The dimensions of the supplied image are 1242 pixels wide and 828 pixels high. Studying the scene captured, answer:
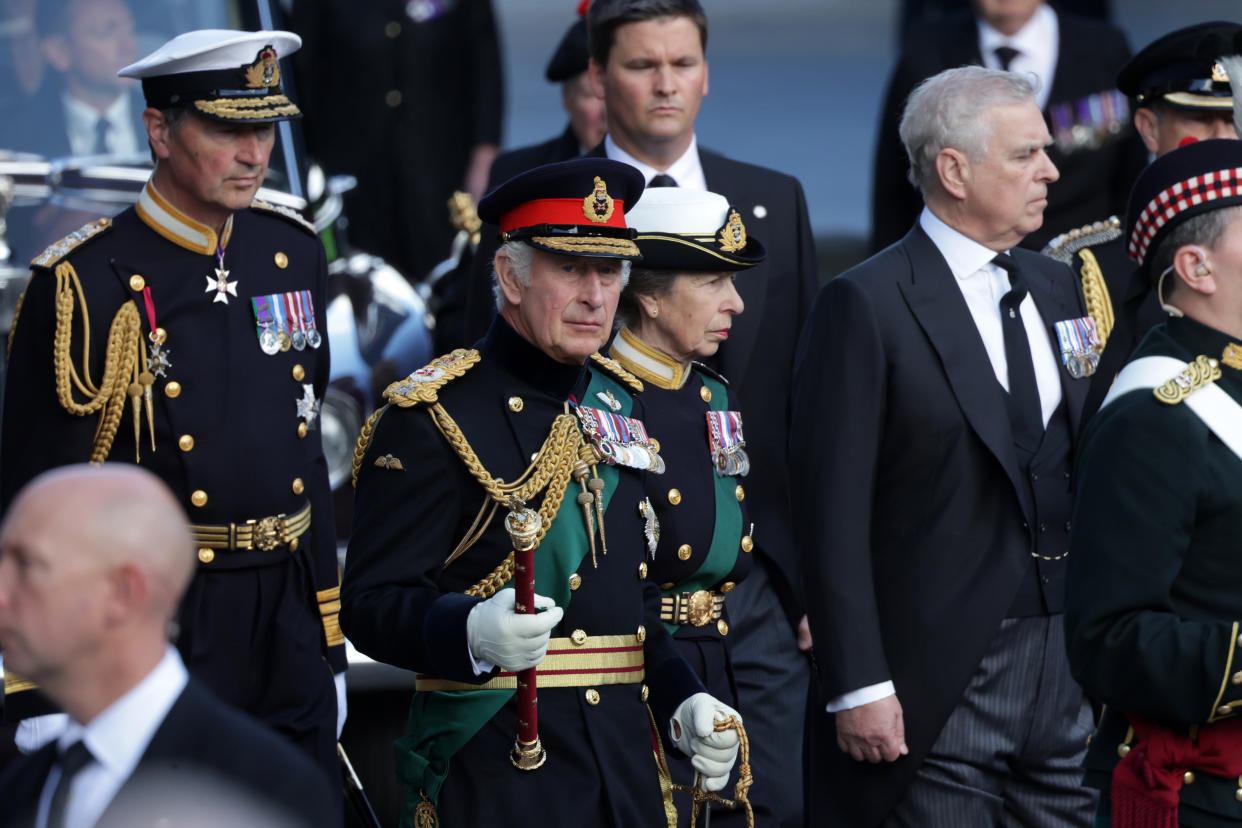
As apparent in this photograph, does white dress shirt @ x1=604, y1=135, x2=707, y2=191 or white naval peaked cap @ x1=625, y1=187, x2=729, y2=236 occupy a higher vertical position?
white naval peaked cap @ x1=625, y1=187, x2=729, y2=236

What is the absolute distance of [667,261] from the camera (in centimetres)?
473

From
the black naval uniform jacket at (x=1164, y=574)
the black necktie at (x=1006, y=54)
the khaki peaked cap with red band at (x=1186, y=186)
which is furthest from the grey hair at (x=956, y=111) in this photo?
the black necktie at (x=1006, y=54)

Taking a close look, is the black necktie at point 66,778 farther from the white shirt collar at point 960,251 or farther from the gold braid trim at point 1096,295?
the gold braid trim at point 1096,295

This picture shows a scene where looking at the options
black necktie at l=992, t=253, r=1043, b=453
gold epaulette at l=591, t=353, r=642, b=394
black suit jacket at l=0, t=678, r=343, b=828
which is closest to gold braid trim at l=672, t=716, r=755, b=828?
gold epaulette at l=591, t=353, r=642, b=394

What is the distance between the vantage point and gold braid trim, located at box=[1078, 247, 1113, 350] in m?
4.96

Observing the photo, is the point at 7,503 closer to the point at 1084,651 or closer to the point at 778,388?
the point at 778,388

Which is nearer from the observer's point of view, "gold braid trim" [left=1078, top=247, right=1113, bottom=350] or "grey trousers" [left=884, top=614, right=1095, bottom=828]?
"grey trousers" [left=884, top=614, right=1095, bottom=828]

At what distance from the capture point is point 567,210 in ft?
13.0

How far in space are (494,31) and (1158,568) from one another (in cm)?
649

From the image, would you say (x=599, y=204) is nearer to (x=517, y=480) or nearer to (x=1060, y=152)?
(x=517, y=480)

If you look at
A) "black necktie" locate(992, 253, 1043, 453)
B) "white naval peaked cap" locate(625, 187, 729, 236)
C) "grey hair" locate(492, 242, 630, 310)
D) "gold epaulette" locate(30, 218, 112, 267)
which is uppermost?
"grey hair" locate(492, 242, 630, 310)

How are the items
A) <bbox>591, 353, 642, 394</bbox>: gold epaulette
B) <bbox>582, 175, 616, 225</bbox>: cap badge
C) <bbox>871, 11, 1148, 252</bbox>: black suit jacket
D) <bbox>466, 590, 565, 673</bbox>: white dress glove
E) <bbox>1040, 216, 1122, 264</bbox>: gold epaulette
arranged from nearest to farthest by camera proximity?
<bbox>466, 590, 565, 673</bbox>: white dress glove < <bbox>582, 175, 616, 225</bbox>: cap badge < <bbox>591, 353, 642, 394</bbox>: gold epaulette < <bbox>1040, 216, 1122, 264</bbox>: gold epaulette < <bbox>871, 11, 1148, 252</bbox>: black suit jacket

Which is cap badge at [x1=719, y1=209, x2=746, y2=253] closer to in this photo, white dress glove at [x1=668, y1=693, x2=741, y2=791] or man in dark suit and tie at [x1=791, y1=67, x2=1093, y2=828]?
man in dark suit and tie at [x1=791, y1=67, x2=1093, y2=828]

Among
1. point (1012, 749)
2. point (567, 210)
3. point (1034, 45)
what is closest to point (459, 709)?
point (567, 210)
